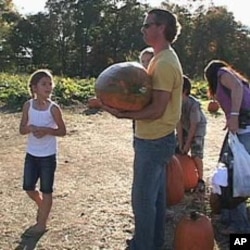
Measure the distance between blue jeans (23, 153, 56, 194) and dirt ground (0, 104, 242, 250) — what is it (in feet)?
1.43

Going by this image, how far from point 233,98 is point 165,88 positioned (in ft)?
3.75

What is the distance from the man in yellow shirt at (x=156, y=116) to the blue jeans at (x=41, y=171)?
1.18 m

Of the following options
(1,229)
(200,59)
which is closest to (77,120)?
(1,229)

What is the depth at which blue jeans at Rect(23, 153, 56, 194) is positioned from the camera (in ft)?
17.6

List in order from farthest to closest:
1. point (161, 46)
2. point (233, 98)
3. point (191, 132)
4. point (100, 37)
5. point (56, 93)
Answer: point (100, 37) → point (56, 93) → point (191, 132) → point (233, 98) → point (161, 46)

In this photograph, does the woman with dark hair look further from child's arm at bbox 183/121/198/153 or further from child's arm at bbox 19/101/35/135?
child's arm at bbox 19/101/35/135

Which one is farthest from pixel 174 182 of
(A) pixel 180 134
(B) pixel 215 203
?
(A) pixel 180 134

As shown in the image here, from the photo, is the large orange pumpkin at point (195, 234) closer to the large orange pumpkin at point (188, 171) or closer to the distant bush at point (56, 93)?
the large orange pumpkin at point (188, 171)

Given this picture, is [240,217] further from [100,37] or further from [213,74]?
[100,37]

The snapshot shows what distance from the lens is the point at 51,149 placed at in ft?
17.7

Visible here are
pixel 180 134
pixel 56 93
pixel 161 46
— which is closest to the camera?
pixel 161 46

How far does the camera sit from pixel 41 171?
5.39m

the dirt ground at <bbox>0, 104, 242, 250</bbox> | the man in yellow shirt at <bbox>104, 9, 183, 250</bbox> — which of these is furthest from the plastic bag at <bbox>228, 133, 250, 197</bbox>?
the man in yellow shirt at <bbox>104, 9, 183, 250</bbox>

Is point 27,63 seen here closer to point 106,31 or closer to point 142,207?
point 106,31
